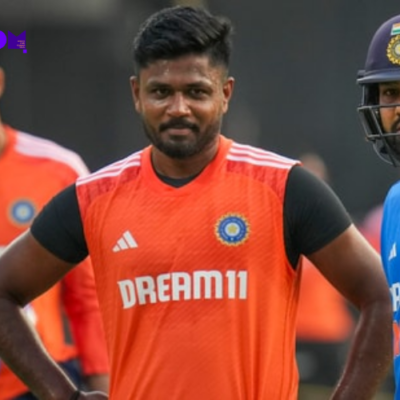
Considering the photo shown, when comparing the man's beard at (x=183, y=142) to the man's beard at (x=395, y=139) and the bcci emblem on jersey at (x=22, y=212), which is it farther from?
the bcci emblem on jersey at (x=22, y=212)

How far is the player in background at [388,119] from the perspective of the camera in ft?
19.5

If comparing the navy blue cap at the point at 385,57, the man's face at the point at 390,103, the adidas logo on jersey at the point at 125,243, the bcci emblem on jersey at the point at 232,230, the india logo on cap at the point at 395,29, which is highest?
the india logo on cap at the point at 395,29

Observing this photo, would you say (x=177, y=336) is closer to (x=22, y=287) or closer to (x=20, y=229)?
(x=22, y=287)

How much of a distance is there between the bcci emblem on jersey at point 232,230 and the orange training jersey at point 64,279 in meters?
2.31

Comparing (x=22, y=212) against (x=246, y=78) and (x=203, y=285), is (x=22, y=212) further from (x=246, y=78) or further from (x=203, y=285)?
(x=246, y=78)

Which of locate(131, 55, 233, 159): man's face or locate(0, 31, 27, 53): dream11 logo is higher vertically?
locate(131, 55, 233, 159): man's face

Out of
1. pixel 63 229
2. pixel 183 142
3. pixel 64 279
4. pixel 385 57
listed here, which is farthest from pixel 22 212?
pixel 385 57

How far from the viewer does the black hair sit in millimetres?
5922

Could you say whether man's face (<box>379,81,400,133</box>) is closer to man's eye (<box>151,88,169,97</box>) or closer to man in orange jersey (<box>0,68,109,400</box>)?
man's eye (<box>151,88,169,97</box>)

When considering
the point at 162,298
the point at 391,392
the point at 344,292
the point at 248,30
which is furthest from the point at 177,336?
the point at 248,30

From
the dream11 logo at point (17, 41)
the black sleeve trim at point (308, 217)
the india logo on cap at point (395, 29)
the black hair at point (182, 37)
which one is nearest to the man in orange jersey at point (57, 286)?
the black hair at point (182, 37)

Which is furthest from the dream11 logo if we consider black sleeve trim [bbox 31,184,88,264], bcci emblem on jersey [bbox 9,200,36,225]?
black sleeve trim [bbox 31,184,88,264]

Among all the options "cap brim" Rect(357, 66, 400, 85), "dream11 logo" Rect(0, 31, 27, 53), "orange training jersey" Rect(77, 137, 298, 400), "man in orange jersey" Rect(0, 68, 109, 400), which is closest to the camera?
"orange training jersey" Rect(77, 137, 298, 400)

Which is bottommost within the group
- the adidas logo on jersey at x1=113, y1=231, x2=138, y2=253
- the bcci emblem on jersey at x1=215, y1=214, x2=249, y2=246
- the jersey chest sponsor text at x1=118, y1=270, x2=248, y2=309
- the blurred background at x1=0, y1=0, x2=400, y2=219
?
the blurred background at x1=0, y1=0, x2=400, y2=219
